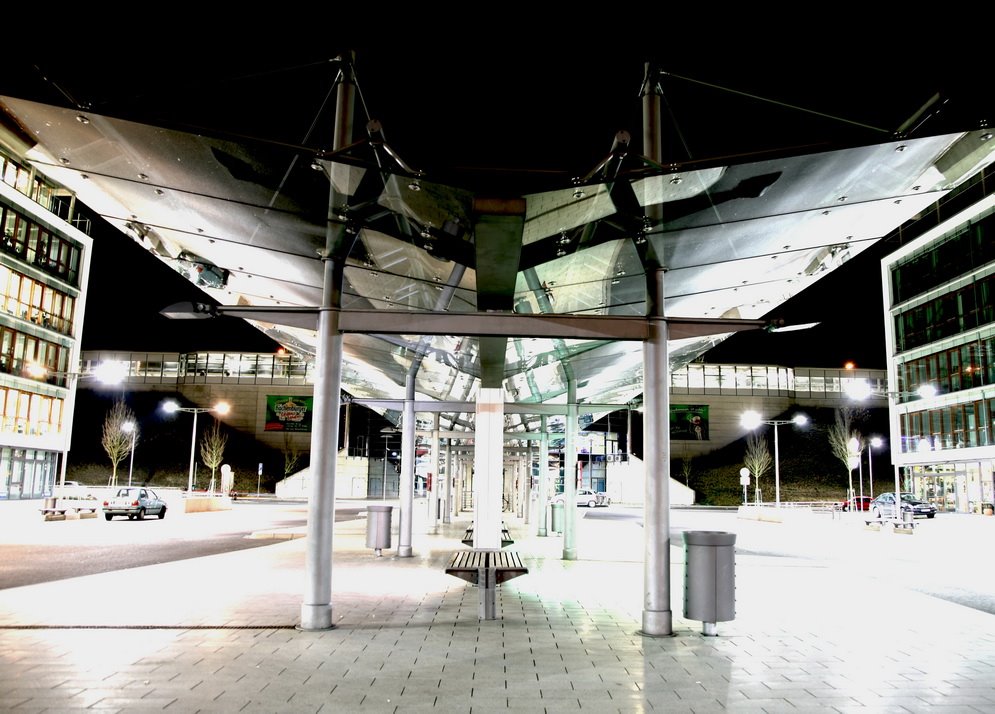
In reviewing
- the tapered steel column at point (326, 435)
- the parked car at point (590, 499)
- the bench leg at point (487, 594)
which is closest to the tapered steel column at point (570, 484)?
the bench leg at point (487, 594)

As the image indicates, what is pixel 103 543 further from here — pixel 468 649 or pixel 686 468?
pixel 686 468

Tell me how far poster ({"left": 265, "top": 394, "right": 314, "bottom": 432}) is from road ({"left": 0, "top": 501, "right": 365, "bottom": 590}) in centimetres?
3255

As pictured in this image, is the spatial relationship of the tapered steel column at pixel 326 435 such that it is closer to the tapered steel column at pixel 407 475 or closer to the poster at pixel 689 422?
the tapered steel column at pixel 407 475

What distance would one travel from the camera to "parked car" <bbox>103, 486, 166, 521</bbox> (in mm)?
31094

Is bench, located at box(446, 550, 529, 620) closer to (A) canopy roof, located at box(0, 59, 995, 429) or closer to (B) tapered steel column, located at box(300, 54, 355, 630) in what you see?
(B) tapered steel column, located at box(300, 54, 355, 630)

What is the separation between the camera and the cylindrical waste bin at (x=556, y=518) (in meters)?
23.6

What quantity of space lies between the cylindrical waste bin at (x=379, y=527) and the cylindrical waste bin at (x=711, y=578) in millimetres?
8211

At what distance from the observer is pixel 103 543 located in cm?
2006

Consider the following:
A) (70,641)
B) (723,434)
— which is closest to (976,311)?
(723,434)

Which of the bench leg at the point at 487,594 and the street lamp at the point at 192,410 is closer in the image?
the bench leg at the point at 487,594

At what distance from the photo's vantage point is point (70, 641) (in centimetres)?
741

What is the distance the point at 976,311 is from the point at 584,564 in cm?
3549

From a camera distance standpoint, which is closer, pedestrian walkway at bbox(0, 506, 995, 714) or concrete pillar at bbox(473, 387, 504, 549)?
pedestrian walkway at bbox(0, 506, 995, 714)

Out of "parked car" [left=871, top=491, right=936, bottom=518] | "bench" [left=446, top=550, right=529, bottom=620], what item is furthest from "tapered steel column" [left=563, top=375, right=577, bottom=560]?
"parked car" [left=871, top=491, right=936, bottom=518]
